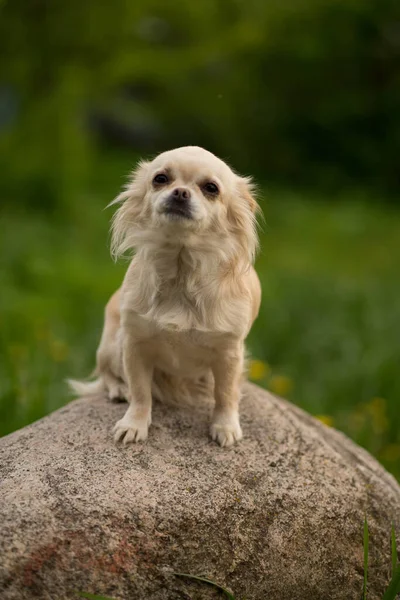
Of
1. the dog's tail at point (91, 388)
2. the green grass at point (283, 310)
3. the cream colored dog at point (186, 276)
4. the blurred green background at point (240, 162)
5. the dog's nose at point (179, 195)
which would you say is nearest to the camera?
the dog's nose at point (179, 195)

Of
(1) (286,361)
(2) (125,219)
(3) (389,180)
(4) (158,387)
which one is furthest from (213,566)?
(3) (389,180)

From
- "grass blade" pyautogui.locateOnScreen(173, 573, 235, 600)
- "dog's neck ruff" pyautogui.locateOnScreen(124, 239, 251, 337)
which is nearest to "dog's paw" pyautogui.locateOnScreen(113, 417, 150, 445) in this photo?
"dog's neck ruff" pyautogui.locateOnScreen(124, 239, 251, 337)

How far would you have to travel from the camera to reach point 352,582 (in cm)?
278

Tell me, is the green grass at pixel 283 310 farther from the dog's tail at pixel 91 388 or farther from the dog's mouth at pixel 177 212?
the dog's mouth at pixel 177 212

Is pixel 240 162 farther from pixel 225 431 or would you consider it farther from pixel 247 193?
pixel 225 431

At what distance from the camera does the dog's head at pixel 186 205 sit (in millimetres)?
2539

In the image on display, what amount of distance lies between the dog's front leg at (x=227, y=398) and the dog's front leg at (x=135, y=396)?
0.26 m

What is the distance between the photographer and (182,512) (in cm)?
251

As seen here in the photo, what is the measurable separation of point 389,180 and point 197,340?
1217cm

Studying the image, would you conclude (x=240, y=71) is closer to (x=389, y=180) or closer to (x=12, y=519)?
(x=389, y=180)

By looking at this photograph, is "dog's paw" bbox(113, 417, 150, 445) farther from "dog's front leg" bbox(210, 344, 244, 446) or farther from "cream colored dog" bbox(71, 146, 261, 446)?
"dog's front leg" bbox(210, 344, 244, 446)

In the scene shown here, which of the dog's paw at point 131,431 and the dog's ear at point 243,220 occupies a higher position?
the dog's ear at point 243,220

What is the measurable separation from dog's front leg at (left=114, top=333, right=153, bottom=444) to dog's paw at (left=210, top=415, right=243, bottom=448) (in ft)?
0.84

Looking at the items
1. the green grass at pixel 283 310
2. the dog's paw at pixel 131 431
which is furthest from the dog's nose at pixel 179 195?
the green grass at pixel 283 310
